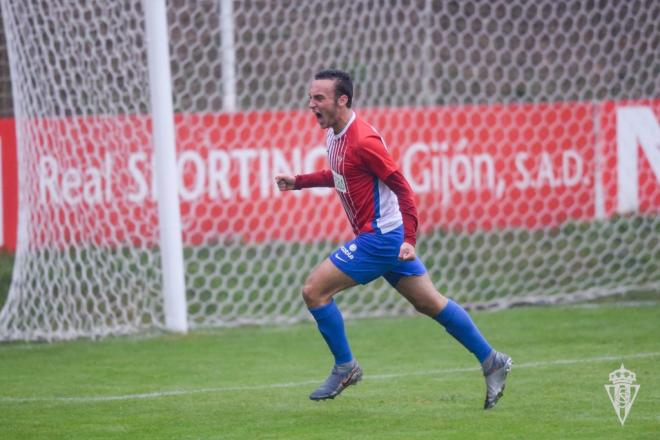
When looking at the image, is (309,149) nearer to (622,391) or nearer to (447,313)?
(447,313)

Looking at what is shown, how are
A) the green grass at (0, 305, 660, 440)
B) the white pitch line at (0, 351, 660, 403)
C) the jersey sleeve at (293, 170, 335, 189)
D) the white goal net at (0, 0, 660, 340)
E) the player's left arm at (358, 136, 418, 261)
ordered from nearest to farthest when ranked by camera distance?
the green grass at (0, 305, 660, 440)
the player's left arm at (358, 136, 418, 261)
the jersey sleeve at (293, 170, 335, 189)
the white pitch line at (0, 351, 660, 403)
the white goal net at (0, 0, 660, 340)

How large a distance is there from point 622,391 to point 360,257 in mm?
1654

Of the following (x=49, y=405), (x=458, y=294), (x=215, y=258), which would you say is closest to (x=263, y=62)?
(x=215, y=258)

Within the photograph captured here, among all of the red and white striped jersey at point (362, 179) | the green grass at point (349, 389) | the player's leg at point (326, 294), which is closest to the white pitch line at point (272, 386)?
the green grass at point (349, 389)

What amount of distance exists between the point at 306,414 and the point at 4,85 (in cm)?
703

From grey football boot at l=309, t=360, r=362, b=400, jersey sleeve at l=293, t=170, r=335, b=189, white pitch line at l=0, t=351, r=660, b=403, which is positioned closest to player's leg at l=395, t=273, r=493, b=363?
grey football boot at l=309, t=360, r=362, b=400

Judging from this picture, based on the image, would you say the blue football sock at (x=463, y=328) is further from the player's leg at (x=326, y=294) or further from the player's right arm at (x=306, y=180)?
the player's right arm at (x=306, y=180)

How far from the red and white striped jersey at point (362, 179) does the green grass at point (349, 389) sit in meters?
1.05

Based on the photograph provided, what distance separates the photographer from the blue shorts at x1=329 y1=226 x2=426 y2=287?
6.38 m

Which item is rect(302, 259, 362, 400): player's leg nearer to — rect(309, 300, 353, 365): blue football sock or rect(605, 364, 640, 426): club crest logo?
rect(309, 300, 353, 365): blue football sock

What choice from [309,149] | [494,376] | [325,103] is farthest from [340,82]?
[309,149]

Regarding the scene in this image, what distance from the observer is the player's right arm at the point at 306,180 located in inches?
270

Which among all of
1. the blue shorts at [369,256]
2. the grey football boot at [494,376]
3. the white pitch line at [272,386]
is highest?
the blue shorts at [369,256]

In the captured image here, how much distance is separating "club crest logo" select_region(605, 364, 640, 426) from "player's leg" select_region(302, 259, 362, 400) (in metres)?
1.41
